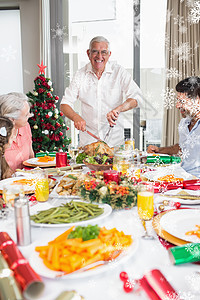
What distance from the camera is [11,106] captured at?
1898 mm

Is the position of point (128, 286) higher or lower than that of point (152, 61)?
lower

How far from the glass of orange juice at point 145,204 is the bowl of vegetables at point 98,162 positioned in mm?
488

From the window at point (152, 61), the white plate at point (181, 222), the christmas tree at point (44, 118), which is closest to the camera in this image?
the white plate at point (181, 222)

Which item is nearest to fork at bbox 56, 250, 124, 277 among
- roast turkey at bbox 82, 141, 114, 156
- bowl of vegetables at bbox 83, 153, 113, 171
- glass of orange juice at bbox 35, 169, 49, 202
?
glass of orange juice at bbox 35, 169, 49, 202

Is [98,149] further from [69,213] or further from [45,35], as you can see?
[45,35]

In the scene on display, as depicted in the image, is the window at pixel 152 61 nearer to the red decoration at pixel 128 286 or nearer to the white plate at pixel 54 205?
the white plate at pixel 54 205

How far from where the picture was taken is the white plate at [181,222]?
2.58 ft

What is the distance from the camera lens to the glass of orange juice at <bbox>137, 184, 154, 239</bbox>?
89 cm
